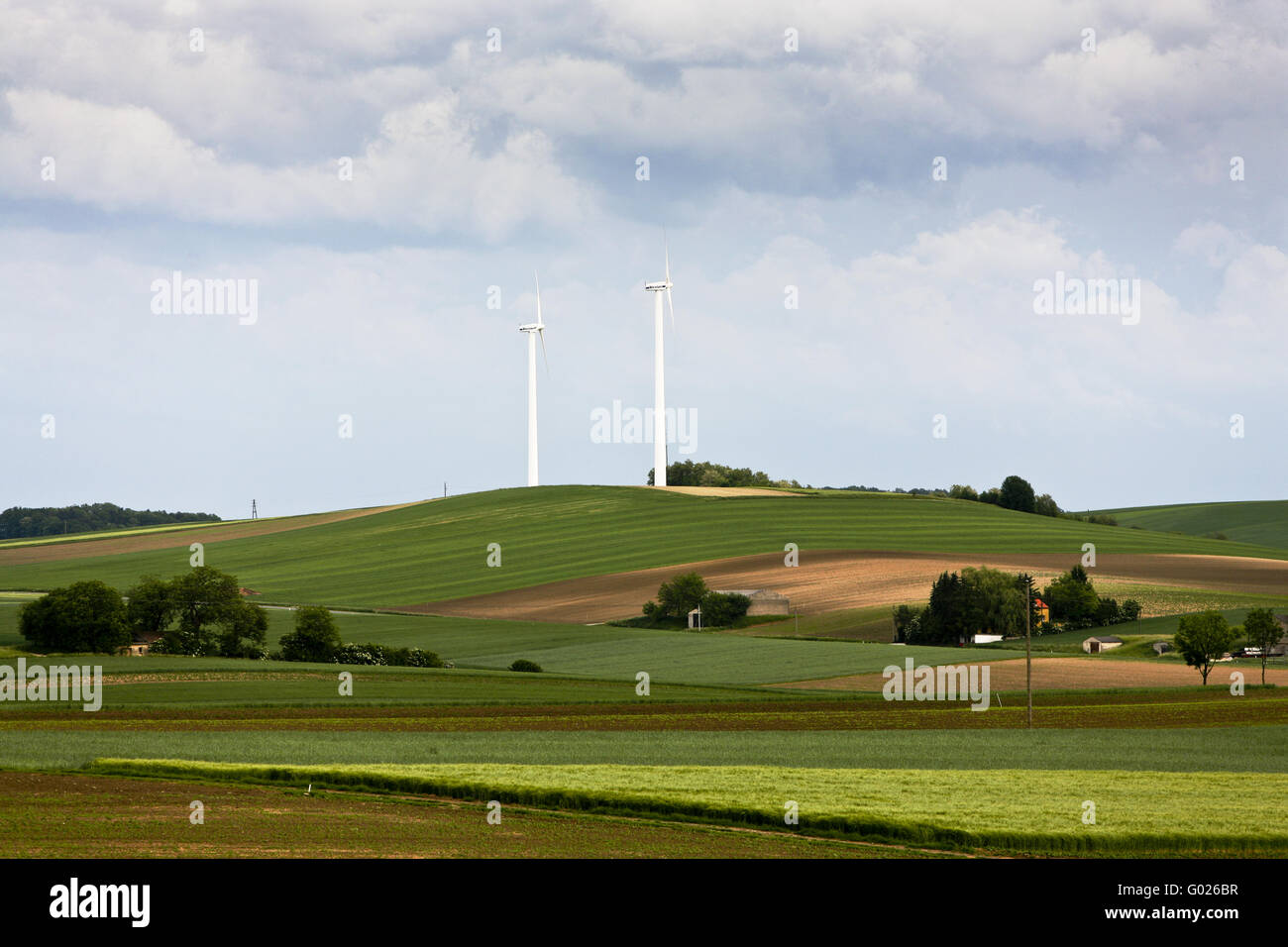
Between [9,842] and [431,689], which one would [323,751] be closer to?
[9,842]

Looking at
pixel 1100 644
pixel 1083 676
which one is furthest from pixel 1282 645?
pixel 1083 676

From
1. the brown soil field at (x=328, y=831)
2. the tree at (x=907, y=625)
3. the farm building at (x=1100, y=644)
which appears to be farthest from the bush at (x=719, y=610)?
the brown soil field at (x=328, y=831)

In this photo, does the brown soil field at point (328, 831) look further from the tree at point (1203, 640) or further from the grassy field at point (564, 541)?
the grassy field at point (564, 541)

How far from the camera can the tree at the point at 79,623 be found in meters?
84.2

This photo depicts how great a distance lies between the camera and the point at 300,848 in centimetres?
2592

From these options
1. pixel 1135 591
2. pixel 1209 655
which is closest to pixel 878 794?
pixel 1209 655

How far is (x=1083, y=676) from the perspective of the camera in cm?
7881

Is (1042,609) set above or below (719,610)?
below

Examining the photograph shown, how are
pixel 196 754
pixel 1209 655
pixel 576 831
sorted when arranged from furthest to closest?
pixel 1209 655 < pixel 196 754 < pixel 576 831

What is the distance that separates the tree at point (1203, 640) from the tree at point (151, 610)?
68.0m

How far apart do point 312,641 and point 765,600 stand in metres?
42.8

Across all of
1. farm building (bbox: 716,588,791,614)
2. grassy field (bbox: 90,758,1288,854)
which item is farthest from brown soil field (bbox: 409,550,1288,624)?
grassy field (bbox: 90,758,1288,854)

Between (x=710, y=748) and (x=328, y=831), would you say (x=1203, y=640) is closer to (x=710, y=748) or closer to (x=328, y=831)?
(x=710, y=748)
